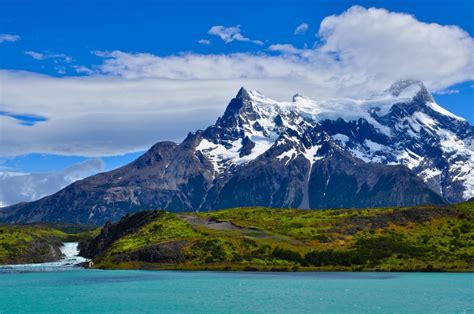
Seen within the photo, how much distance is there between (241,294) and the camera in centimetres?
12006

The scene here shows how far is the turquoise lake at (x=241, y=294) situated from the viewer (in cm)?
10100

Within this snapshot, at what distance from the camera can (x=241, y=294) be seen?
394 ft

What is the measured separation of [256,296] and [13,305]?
40114 millimetres

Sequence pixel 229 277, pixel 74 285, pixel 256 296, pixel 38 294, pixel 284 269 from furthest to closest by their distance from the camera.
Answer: pixel 284 269, pixel 229 277, pixel 74 285, pixel 38 294, pixel 256 296

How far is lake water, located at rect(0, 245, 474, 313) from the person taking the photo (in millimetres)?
101062

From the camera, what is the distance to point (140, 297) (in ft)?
385

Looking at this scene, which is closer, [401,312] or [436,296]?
[401,312]

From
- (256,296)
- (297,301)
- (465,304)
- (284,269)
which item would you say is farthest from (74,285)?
(465,304)

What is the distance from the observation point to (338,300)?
110688 mm

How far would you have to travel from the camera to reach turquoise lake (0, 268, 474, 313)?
10100 centimetres

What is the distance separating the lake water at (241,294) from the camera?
101m

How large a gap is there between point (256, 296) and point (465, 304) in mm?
34293

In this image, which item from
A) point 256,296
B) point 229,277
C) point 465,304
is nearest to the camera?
point 465,304

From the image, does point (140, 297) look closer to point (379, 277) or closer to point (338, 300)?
point (338, 300)
